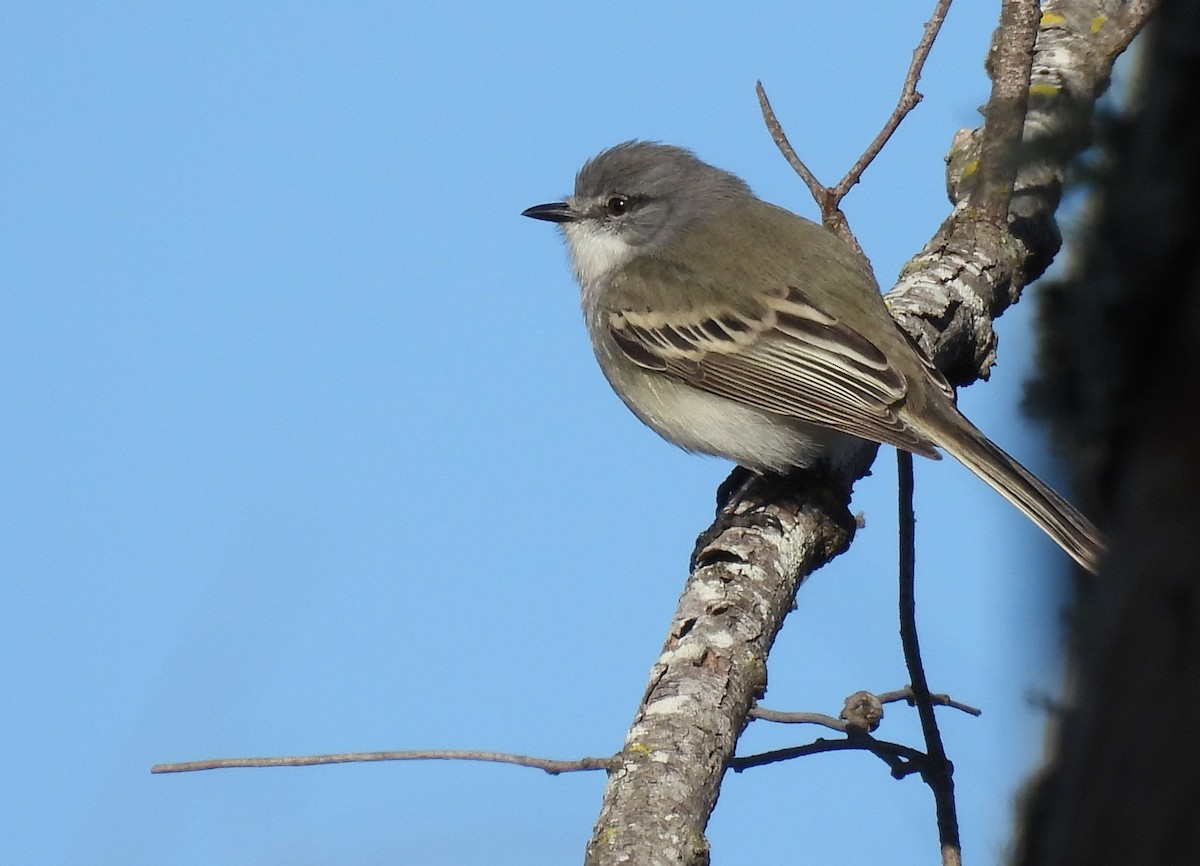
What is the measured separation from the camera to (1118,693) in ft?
3.59

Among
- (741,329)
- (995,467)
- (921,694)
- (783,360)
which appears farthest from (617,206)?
(921,694)

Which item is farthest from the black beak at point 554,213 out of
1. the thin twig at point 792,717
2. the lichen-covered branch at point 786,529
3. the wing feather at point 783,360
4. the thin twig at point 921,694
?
the thin twig at point 792,717

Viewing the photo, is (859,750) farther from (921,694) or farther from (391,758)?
(391,758)

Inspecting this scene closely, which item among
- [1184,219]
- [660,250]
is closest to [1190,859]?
[1184,219]

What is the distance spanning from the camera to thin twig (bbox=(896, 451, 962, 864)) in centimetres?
343

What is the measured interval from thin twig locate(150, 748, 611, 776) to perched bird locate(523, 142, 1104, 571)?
1.95m

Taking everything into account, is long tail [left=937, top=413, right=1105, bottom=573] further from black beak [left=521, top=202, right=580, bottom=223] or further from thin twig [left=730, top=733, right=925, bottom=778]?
black beak [left=521, top=202, right=580, bottom=223]

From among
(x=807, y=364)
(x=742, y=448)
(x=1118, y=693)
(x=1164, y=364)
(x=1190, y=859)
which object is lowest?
(x=1190, y=859)

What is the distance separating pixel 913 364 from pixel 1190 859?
4.43 m

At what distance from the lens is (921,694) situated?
3877 mm

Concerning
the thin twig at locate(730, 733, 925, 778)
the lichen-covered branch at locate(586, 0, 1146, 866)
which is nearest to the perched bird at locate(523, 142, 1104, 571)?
the lichen-covered branch at locate(586, 0, 1146, 866)

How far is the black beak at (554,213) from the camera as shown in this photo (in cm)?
727

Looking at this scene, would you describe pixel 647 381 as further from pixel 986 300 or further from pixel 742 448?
pixel 986 300

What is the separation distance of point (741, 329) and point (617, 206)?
1551 millimetres
